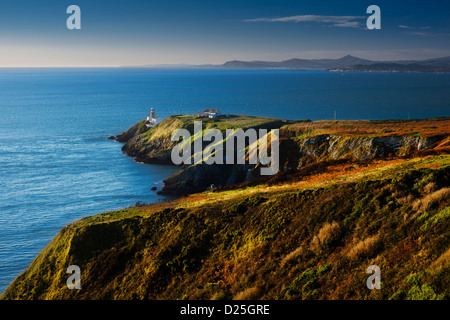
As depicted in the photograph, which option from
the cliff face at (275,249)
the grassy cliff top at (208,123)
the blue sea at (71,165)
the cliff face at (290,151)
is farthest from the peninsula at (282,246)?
the grassy cliff top at (208,123)

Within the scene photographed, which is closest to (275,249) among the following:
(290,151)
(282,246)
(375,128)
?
(282,246)

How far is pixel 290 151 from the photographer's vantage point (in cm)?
6388

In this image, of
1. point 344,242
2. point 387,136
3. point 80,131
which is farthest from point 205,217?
point 80,131

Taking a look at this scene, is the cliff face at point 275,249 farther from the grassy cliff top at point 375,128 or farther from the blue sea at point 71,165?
the grassy cliff top at point 375,128

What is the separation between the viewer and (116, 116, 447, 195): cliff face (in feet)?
173

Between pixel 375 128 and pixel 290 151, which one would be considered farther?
pixel 375 128

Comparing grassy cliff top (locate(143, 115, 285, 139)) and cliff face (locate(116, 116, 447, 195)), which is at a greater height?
grassy cliff top (locate(143, 115, 285, 139))

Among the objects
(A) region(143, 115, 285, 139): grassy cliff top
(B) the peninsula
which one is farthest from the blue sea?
(B) the peninsula

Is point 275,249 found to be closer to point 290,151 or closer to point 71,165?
point 290,151

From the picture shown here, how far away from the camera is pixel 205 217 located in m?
33.3

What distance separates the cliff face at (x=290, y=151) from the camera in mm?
52859

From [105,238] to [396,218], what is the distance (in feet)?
75.1

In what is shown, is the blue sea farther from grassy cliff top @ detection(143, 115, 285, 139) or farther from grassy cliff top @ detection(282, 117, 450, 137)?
grassy cliff top @ detection(282, 117, 450, 137)
